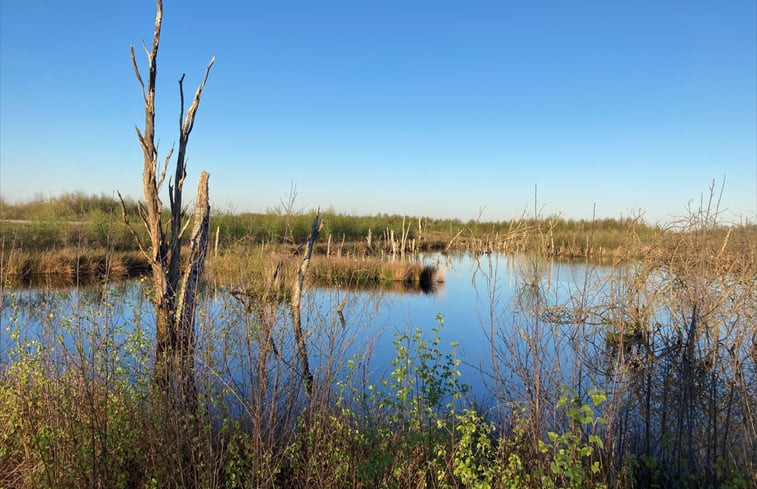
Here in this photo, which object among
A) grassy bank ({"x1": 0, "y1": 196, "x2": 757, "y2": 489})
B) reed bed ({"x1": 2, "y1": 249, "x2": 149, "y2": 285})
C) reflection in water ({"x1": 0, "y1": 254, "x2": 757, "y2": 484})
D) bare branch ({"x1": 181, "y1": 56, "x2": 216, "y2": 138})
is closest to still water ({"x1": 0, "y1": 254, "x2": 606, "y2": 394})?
reflection in water ({"x1": 0, "y1": 254, "x2": 757, "y2": 484})

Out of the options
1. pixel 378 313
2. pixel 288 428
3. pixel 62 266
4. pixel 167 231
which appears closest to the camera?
pixel 288 428

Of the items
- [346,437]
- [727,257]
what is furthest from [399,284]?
[346,437]

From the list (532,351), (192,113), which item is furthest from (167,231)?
(532,351)

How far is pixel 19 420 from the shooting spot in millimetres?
3602

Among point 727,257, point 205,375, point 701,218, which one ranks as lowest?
point 205,375

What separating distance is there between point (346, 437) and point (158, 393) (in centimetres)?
152

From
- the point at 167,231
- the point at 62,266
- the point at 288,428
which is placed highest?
the point at 167,231

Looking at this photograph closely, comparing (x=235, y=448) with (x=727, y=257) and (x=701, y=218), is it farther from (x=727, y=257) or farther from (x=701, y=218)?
(x=727, y=257)

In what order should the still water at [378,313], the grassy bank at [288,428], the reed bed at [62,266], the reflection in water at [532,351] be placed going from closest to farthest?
the grassy bank at [288,428]
the reflection in water at [532,351]
the still water at [378,313]
the reed bed at [62,266]

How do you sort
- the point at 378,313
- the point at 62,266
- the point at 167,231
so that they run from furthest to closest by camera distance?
1. the point at 62,266
2. the point at 378,313
3. the point at 167,231

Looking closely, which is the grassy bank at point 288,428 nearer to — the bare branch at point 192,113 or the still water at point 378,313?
the still water at point 378,313

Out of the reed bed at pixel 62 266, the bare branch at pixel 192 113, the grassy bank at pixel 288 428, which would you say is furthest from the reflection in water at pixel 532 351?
the reed bed at pixel 62 266

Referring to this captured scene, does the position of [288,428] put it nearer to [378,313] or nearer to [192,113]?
[192,113]

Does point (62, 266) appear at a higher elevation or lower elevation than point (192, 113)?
lower
